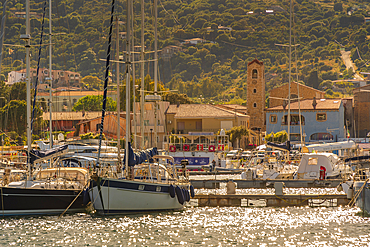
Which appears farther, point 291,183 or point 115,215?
point 291,183

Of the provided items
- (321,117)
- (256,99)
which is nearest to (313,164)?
(321,117)

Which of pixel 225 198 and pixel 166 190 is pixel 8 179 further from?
pixel 225 198

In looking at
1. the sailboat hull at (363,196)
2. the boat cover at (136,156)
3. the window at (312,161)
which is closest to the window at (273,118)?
the window at (312,161)

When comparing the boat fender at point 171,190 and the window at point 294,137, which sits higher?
the window at point 294,137

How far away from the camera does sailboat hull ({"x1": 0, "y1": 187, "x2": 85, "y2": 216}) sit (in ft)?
82.7

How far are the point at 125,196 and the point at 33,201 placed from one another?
4.58m

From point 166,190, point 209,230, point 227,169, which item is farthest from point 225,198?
point 227,169

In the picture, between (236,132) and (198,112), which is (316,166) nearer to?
(236,132)

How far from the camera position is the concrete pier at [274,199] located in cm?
2903

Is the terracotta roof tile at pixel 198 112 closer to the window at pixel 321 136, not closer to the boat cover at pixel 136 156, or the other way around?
the window at pixel 321 136

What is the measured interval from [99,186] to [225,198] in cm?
796

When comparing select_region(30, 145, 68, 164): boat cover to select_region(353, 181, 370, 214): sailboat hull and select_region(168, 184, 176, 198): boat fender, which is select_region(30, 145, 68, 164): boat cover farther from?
select_region(353, 181, 370, 214): sailboat hull

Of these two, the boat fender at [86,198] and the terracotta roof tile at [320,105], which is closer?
the boat fender at [86,198]

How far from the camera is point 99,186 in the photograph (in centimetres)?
2472
